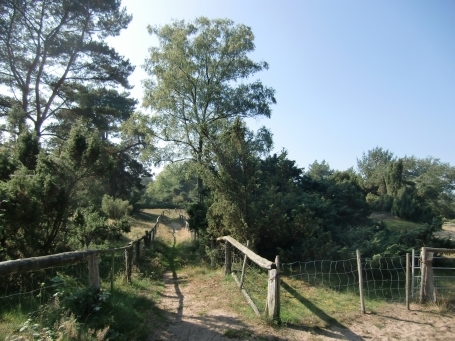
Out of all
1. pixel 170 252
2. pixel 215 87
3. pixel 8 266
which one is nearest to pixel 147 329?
pixel 8 266

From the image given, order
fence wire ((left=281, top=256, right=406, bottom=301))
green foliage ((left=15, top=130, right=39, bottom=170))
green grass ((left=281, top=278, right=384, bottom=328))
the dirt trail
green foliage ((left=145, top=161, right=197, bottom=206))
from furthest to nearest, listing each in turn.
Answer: green foliage ((left=145, top=161, right=197, bottom=206)) → green foliage ((left=15, top=130, right=39, bottom=170)) → fence wire ((left=281, top=256, right=406, bottom=301)) → green grass ((left=281, top=278, right=384, bottom=328)) → the dirt trail

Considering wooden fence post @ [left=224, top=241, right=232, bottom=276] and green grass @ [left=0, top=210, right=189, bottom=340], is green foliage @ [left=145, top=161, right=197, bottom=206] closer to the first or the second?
wooden fence post @ [left=224, top=241, right=232, bottom=276]

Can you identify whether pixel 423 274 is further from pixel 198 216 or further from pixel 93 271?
pixel 198 216

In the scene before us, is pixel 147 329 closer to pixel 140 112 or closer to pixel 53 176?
pixel 53 176

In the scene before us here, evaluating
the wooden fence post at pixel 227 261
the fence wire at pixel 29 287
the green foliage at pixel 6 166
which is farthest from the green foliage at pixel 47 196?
the wooden fence post at pixel 227 261

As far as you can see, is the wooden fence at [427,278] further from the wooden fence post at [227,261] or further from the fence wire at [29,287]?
the fence wire at [29,287]

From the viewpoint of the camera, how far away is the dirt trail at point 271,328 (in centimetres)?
566

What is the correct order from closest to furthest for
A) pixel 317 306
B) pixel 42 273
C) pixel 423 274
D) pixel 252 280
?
pixel 42 273, pixel 317 306, pixel 423 274, pixel 252 280

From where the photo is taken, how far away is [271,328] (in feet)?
19.2

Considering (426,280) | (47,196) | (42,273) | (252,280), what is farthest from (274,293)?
(47,196)

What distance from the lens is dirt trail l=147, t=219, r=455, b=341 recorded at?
5660 mm

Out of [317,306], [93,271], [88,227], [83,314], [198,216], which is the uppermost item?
[88,227]

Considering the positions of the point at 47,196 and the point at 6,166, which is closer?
the point at 47,196

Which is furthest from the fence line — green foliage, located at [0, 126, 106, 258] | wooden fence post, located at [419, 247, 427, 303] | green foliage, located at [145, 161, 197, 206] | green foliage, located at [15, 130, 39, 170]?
green foliage, located at [145, 161, 197, 206]
